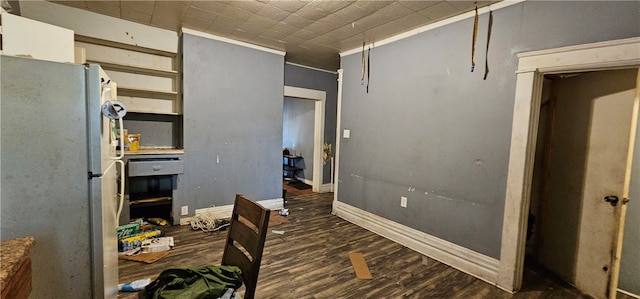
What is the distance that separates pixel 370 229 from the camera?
3.41 meters

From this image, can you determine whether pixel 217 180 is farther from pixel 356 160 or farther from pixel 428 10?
pixel 428 10

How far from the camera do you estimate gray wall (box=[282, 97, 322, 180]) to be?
19.4 feet

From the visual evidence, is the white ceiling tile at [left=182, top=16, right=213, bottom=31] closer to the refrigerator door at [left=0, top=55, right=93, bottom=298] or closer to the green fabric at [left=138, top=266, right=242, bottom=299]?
the refrigerator door at [left=0, top=55, right=93, bottom=298]

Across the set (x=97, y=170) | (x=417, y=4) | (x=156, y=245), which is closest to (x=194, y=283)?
(x=97, y=170)

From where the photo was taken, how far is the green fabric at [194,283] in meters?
1.11

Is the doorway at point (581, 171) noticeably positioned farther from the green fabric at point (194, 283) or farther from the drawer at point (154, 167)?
the drawer at point (154, 167)

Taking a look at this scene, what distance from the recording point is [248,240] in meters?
1.34

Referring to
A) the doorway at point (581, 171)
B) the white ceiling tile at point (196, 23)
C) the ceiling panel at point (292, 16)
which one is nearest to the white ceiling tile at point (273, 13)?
the ceiling panel at point (292, 16)

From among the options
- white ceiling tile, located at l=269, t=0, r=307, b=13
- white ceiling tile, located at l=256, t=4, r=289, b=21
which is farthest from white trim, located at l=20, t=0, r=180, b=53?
white ceiling tile, located at l=269, t=0, r=307, b=13

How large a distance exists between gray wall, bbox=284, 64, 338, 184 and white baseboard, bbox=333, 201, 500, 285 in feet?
6.45

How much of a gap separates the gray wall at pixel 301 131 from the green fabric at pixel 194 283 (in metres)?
4.24

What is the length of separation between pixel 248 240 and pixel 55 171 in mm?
879

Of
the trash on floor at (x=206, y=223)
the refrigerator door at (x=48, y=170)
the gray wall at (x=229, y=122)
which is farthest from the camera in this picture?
the gray wall at (x=229, y=122)

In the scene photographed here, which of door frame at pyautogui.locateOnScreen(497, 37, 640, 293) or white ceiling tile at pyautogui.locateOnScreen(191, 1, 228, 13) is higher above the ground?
white ceiling tile at pyautogui.locateOnScreen(191, 1, 228, 13)
